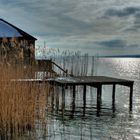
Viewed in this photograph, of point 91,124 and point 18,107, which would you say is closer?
point 18,107

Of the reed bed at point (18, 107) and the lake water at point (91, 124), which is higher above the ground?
the reed bed at point (18, 107)

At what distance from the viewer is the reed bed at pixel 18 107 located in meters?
9.69

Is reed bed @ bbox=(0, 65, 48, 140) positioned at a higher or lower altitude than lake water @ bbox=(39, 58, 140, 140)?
higher

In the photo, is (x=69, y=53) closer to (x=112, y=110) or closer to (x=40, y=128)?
(x=112, y=110)

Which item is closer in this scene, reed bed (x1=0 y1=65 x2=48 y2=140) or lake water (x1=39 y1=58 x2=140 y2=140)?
reed bed (x1=0 y1=65 x2=48 y2=140)

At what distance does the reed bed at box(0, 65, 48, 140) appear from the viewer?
969 centimetres

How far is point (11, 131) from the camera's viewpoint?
32.0 feet

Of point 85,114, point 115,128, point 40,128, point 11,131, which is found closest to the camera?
point 11,131

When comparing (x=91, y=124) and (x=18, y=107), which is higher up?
(x=18, y=107)

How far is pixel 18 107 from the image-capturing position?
32.8 ft

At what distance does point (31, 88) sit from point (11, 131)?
147cm

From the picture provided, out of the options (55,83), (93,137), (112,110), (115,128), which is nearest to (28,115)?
(93,137)

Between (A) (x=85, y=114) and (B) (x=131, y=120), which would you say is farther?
(A) (x=85, y=114)

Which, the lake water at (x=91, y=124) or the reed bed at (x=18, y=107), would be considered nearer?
the reed bed at (x=18, y=107)
